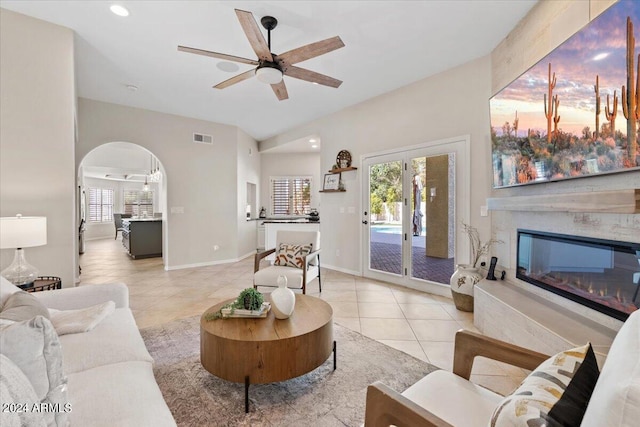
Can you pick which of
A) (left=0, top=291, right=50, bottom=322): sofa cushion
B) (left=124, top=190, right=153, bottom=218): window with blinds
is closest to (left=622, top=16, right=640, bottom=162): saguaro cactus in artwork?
(left=0, top=291, right=50, bottom=322): sofa cushion

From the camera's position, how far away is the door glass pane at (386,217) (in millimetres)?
4363

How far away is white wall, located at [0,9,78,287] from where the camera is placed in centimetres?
256

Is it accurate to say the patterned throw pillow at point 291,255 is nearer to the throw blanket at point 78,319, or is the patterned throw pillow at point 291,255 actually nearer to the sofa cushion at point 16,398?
the throw blanket at point 78,319

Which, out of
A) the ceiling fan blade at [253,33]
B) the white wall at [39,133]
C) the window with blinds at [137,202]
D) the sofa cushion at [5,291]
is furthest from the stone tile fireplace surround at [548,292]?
the window with blinds at [137,202]

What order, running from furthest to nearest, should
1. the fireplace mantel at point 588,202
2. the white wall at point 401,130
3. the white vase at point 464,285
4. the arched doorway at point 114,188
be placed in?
the arched doorway at point 114,188 → the white wall at point 401,130 → the white vase at point 464,285 → the fireplace mantel at point 588,202

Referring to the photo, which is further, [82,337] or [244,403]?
[244,403]

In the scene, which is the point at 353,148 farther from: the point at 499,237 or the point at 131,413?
the point at 131,413

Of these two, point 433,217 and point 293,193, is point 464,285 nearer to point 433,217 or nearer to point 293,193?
point 433,217

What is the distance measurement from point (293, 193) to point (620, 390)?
787cm

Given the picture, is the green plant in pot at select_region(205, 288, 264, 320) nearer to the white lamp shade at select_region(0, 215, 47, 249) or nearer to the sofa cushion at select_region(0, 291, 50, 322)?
the sofa cushion at select_region(0, 291, 50, 322)

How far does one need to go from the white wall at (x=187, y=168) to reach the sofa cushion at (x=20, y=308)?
4204 mm

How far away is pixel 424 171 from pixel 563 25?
2052 millimetres

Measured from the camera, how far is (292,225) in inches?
247

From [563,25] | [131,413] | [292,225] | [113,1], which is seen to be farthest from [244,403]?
[292,225]
